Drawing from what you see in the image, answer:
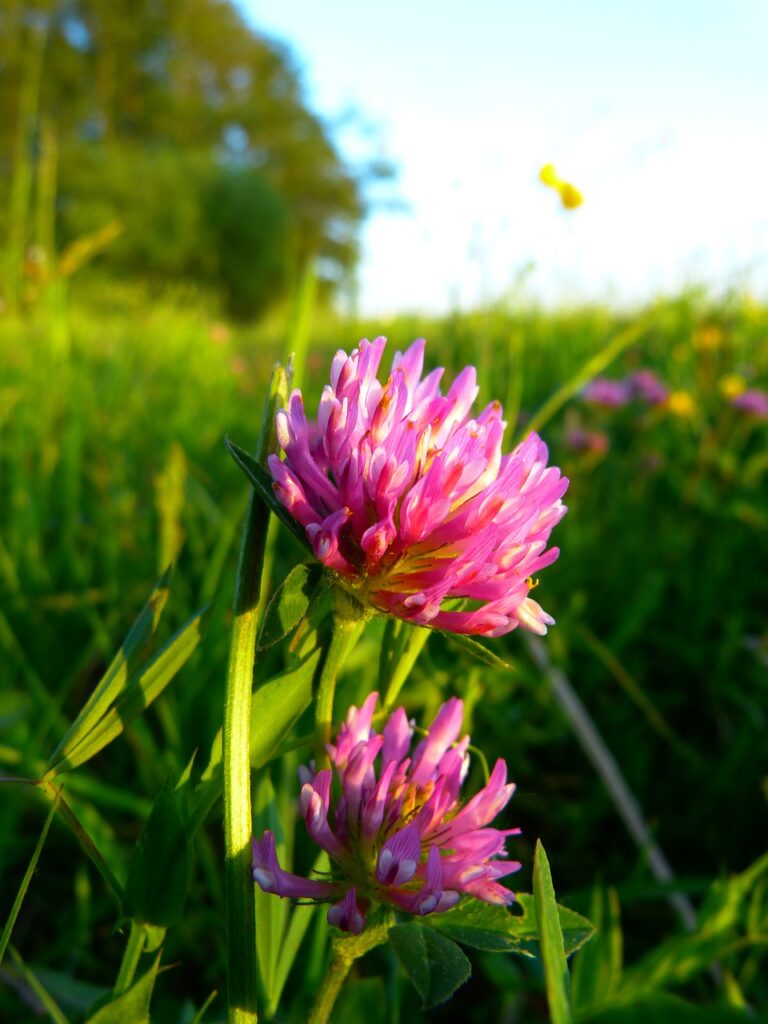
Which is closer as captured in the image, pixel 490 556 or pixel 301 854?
pixel 490 556

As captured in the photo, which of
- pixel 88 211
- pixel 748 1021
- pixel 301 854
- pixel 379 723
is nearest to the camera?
pixel 748 1021

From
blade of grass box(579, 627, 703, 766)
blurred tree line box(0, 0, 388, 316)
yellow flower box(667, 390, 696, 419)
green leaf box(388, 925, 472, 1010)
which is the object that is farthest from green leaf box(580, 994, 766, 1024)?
blurred tree line box(0, 0, 388, 316)

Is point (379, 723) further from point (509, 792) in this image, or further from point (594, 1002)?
point (594, 1002)

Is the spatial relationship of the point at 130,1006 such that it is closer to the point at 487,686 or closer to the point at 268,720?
the point at 268,720

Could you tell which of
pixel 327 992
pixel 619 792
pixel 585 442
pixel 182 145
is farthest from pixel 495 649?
pixel 182 145

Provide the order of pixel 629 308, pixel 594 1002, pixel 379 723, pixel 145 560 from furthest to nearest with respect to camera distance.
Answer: pixel 629 308, pixel 145 560, pixel 594 1002, pixel 379 723

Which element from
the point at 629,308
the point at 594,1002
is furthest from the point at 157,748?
the point at 629,308

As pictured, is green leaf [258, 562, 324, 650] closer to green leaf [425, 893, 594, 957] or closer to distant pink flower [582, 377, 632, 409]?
green leaf [425, 893, 594, 957]
